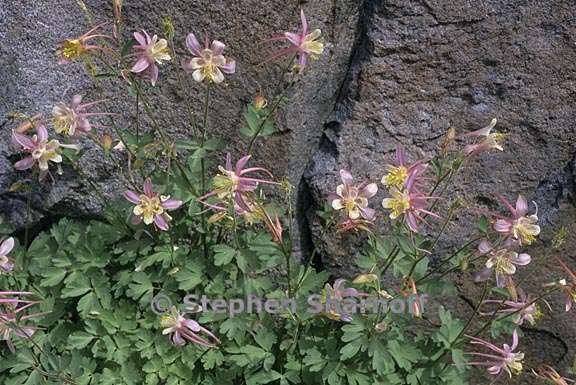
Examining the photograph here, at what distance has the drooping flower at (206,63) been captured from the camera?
7.07ft

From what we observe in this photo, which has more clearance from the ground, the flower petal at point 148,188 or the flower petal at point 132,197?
the flower petal at point 148,188

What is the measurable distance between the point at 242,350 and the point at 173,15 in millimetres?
1119

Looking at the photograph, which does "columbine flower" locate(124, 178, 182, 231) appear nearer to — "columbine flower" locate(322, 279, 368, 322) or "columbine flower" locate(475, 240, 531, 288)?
"columbine flower" locate(322, 279, 368, 322)

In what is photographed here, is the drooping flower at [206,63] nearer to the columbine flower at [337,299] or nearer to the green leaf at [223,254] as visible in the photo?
the green leaf at [223,254]

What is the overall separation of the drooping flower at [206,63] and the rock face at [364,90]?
33 cm

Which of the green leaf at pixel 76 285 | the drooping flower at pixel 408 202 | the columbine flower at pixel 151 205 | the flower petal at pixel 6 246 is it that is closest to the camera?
the drooping flower at pixel 408 202

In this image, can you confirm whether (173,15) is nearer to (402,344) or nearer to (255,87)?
(255,87)

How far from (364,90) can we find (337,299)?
743mm

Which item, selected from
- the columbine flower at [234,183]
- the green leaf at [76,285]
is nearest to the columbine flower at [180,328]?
the green leaf at [76,285]

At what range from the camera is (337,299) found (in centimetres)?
231

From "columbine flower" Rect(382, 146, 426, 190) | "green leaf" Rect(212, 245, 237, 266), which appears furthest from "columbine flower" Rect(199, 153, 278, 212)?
"columbine flower" Rect(382, 146, 426, 190)

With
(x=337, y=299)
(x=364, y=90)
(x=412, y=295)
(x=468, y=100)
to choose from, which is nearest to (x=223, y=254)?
(x=337, y=299)

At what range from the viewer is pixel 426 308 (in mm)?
2834

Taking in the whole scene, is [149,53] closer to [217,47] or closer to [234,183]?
[217,47]
